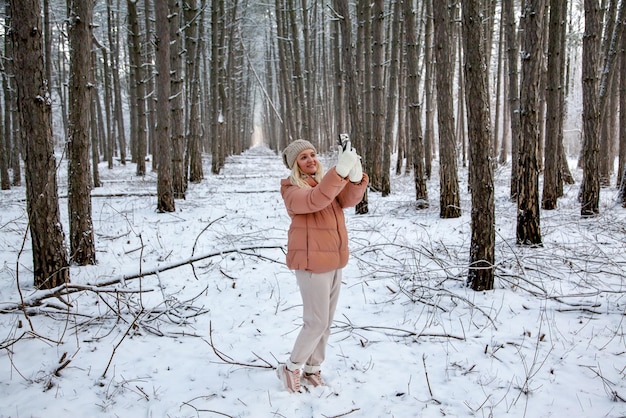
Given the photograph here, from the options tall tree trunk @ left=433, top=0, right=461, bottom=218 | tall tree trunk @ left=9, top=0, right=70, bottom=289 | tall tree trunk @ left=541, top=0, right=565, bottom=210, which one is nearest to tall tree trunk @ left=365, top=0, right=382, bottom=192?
tall tree trunk @ left=433, top=0, right=461, bottom=218

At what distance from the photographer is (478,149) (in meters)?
3.99

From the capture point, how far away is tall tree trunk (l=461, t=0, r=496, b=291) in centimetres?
389

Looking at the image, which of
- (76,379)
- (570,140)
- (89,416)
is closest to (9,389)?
(76,379)

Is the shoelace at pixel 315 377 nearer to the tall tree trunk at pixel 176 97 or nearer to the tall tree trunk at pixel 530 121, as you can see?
the tall tree trunk at pixel 530 121

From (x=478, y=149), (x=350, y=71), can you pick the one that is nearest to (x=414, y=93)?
(x=350, y=71)

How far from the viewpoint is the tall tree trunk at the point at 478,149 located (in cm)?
389

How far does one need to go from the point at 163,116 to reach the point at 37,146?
4.71 metres

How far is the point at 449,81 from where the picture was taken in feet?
22.8

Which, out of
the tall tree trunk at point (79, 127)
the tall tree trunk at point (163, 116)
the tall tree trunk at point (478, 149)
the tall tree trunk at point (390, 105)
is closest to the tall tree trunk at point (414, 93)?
the tall tree trunk at point (390, 105)

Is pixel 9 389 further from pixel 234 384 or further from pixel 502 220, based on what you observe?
pixel 502 220

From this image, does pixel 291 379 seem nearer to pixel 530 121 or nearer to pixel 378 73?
pixel 530 121

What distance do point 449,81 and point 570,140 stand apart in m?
34.2

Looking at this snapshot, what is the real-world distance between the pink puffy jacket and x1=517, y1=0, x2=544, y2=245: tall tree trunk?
11.4ft

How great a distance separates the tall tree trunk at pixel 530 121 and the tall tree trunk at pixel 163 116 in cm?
663
